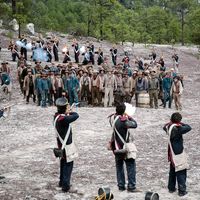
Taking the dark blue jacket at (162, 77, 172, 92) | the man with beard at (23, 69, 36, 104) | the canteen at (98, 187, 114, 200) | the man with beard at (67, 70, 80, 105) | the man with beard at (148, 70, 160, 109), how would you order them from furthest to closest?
1. the dark blue jacket at (162, 77, 172, 92)
2. the man with beard at (148, 70, 160, 109)
3. the man with beard at (23, 69, 36, 104)
4. the man with beard at (67, 70, 80, 105)
5. the canteen at (98, 187, 114, 200)

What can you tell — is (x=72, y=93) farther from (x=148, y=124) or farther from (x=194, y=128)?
Answer: (x=194, y=128)

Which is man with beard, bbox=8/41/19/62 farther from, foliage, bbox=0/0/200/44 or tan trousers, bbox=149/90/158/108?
tan trousers, bbox=149/90/158/108

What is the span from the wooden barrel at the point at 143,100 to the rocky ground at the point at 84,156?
0.66 m

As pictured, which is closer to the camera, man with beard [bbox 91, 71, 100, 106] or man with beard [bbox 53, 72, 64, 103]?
man with beard [bbox 53, 72, 64, 103]

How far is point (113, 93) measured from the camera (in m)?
20.4

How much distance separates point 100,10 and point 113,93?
1486 inches

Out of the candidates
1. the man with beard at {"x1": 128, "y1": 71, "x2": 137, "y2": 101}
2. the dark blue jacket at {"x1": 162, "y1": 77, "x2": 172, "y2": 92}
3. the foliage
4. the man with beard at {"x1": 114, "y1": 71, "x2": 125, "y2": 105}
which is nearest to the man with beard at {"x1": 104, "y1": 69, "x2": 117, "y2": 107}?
the man with beard at {"x1": 114, "y1": 71, "x2": 125, "y2": 105}

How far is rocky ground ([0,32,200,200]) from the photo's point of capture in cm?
968

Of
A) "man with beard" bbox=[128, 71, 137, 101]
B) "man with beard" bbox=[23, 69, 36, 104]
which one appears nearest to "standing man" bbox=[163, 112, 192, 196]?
"man with beard" bbox=[128, 71, 137, 101]

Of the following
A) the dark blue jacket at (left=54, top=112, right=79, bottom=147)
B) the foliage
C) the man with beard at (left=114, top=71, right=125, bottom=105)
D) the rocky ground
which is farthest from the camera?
the foliage

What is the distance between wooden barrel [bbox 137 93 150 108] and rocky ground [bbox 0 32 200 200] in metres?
0.66

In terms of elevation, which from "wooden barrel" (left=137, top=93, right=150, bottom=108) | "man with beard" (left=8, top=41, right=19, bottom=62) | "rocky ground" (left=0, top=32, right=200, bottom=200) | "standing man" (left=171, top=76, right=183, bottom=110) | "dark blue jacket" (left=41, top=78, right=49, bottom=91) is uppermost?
"man with beard" (left=8, top=41, right=19, bottom=62)

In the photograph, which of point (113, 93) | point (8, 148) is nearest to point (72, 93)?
point (113, 93)

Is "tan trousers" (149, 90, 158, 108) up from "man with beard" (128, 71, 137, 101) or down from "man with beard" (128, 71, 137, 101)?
down
